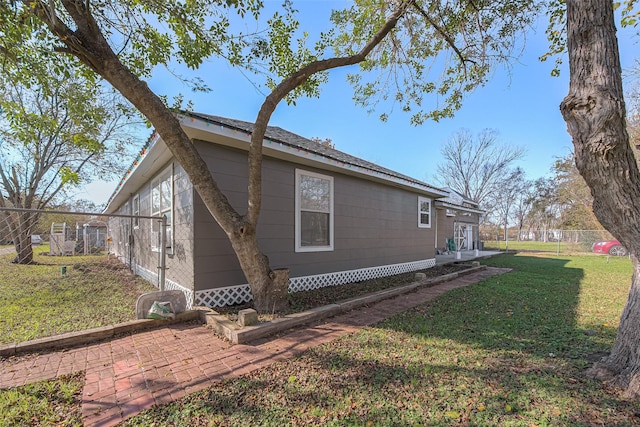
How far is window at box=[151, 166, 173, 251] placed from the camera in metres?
5.70

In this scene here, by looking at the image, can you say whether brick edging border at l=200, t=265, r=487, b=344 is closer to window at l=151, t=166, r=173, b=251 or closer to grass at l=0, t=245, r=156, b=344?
grass at l=0, t=245, r=156, b=344

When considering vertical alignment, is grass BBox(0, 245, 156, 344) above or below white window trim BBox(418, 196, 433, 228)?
below

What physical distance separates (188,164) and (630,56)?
938 centimetres

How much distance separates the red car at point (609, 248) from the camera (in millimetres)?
16125

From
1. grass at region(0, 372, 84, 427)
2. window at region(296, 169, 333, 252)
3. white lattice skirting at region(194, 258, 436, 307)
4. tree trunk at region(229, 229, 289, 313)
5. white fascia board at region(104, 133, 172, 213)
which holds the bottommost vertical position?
grass at region(0, 372, 84, 427)

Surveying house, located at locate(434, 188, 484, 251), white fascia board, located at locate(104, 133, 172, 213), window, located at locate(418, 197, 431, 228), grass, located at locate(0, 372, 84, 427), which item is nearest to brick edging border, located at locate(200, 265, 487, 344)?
grass, located at locate(0, 372, 84, 427)

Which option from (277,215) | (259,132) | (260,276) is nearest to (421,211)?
(277,215)

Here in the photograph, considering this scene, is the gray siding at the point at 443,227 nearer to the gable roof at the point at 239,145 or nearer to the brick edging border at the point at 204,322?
the gable roof at the point at 239,145

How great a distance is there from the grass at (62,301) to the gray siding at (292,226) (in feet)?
5.32

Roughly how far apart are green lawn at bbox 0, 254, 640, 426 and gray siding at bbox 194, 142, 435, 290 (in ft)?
7.67

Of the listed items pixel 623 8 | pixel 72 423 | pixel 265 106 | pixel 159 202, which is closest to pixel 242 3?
pixel 265 106

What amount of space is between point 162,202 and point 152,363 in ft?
13.7

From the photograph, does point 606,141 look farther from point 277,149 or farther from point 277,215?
point 277,215

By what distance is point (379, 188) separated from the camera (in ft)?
27.0
